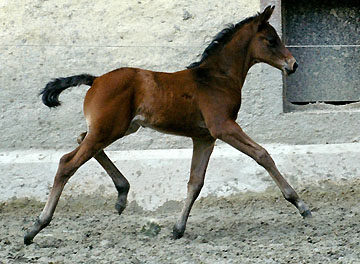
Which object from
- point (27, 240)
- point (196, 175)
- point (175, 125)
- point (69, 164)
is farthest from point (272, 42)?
point (27, 240)

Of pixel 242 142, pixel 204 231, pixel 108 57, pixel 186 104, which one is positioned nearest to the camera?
pixel 242 142

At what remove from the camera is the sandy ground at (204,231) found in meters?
4.31

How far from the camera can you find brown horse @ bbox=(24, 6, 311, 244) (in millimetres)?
A: 4773

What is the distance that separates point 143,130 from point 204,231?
1447 millimetres

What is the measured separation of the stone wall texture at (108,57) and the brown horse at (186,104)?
1.12m

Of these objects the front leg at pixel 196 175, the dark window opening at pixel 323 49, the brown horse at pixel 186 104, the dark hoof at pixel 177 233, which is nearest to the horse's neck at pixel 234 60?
the brown horse at pixel 186 104

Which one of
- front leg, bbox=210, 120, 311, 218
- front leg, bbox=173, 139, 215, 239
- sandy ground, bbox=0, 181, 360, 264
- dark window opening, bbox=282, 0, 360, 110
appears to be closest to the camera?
sandy ground, bbox=0, 181, 360, 264

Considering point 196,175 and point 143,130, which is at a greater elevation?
point 196,175

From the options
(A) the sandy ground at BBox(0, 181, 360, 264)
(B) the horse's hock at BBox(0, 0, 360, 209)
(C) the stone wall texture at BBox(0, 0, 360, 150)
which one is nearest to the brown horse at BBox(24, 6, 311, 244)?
(A) the sandy ground at BBox(0, 181, 360, 264)

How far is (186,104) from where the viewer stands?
16.3ft

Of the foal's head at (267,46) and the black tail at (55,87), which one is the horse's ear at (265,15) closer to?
the foal's head at (267,46)

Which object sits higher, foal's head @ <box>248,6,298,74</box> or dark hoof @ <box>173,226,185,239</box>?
foal's head @ <box>248,6,298,74</box>

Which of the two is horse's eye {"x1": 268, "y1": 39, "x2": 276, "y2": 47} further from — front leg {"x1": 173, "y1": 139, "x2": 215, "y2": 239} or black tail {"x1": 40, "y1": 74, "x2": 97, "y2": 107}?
black tail {"x1": 40, "y1": 74, "x2": 97, "y2": 107}

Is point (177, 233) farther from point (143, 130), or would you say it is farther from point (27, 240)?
point (143, 130)
